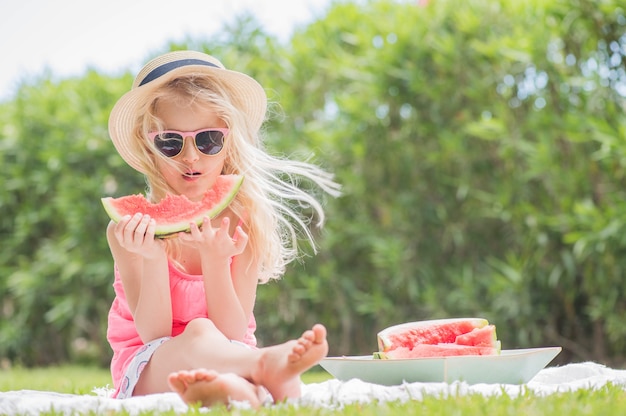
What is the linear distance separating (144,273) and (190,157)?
54 cm

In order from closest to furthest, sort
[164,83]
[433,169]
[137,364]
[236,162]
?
[137,364]
[164,83]
[236,162]
[433,169]

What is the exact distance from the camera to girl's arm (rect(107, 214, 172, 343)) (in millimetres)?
2961

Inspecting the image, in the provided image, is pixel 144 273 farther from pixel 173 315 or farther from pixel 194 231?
pixel 173 315

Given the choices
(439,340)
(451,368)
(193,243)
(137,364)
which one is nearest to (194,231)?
(193,243)

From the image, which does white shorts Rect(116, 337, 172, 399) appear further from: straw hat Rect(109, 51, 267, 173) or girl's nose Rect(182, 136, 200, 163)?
straw hat Rect(109, 51, 267, 173)

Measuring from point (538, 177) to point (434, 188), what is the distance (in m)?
0.88

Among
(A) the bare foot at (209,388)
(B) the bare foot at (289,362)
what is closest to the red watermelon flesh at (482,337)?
(B) the bare foot at (289,362)

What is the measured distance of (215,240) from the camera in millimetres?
3092

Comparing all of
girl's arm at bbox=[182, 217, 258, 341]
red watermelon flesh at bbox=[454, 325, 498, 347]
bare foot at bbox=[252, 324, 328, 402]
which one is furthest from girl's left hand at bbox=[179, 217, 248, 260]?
red watermelon flesh at bbox=[454, 325, 498, 347]

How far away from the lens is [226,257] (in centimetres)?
313

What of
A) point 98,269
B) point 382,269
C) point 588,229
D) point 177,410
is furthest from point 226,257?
point 98,269

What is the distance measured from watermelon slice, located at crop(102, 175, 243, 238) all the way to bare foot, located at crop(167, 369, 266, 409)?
68 cm

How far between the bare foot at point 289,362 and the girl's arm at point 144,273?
1.92ft

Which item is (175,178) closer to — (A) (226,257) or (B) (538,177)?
(A) (226,257)
